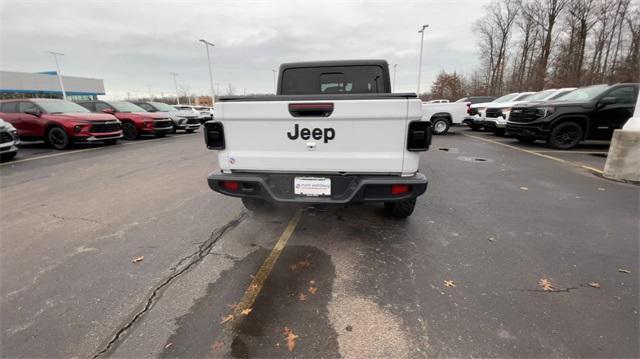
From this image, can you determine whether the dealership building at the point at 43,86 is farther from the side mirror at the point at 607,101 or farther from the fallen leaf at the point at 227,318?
the side mirror at the point at 607,101

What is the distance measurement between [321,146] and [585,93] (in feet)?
34.1

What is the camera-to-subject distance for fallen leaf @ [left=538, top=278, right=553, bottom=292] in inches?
103

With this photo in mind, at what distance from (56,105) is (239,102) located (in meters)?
11.9

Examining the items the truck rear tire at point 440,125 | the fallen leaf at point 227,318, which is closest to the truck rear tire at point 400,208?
the fallen leaf at point 227,318

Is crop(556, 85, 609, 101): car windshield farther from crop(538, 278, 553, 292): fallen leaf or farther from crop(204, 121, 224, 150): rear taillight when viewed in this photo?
crop(204, 121, 224, 150): rear taillight

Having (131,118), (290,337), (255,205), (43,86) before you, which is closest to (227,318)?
(290,337)

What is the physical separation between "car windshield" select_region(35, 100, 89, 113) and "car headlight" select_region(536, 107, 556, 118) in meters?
15.4

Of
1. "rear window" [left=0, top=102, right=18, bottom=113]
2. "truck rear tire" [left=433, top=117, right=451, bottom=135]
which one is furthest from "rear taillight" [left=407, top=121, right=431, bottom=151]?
"rear window" [left=0, top=102, right=18, bottom=113]

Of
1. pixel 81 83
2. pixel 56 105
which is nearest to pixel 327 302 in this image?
pixel 56 105

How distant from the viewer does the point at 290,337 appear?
2.10 meters

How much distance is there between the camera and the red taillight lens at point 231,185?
10.4 feet

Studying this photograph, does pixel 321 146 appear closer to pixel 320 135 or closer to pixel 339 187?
A: pixel 320 135

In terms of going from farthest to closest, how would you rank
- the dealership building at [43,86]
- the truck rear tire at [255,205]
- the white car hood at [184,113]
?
the dealership building at [43,86] → the white car hood at [184,113] → the truck rear tire at [255,205]

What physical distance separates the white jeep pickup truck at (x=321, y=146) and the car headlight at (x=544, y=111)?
8502mm
